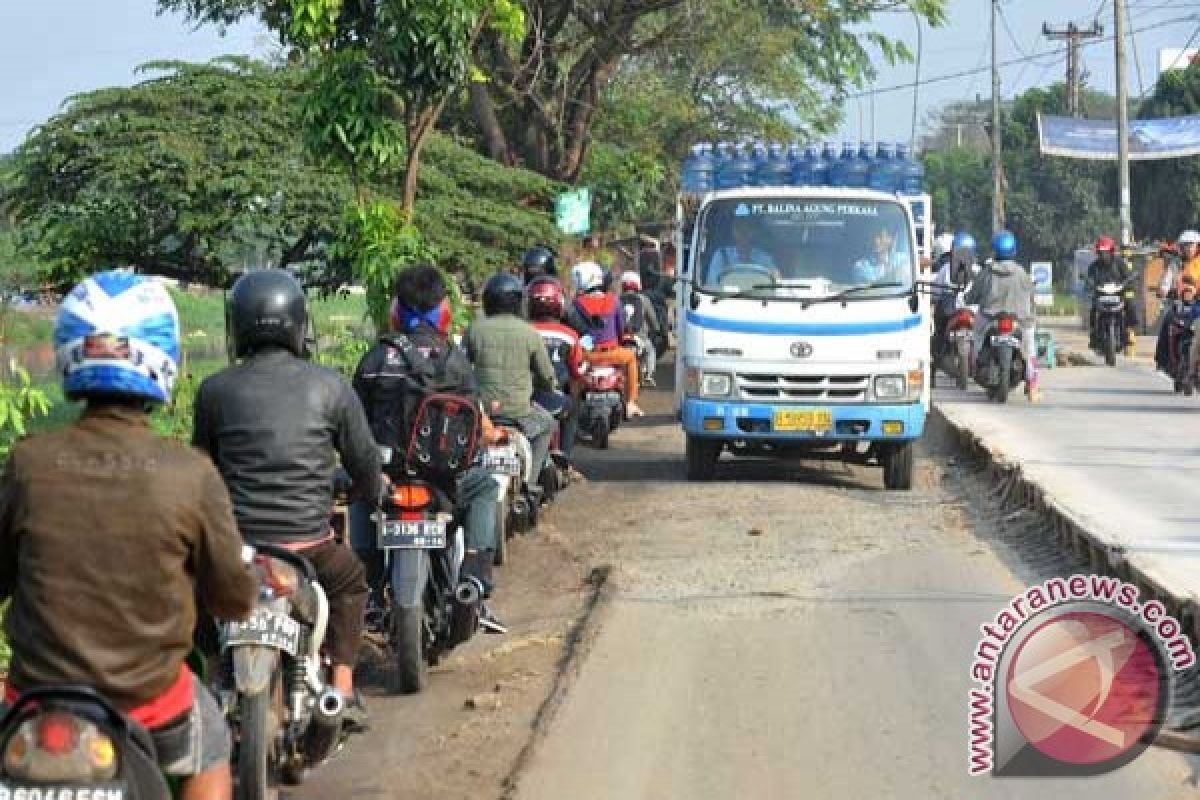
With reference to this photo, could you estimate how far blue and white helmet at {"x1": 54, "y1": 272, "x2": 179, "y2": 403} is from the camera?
432 centimetres

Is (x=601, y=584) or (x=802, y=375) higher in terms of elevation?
(x=802, y=375)

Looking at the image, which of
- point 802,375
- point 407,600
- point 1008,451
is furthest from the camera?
point 1008,451

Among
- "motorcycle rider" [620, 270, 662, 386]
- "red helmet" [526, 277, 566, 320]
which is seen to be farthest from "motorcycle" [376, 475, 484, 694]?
"motorcycle rider" [620, 270, 662, 386]

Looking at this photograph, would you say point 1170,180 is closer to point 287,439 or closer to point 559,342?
point 559,342

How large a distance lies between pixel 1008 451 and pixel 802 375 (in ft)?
7.74

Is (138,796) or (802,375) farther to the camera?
(802,375)

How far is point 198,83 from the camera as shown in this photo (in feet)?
80.7

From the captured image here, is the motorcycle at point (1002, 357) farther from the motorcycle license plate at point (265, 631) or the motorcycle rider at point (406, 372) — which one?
the motorcycle license plate at point (265, 631)

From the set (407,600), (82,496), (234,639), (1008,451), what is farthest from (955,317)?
(82,496)

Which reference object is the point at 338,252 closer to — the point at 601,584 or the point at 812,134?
the point at 601,584

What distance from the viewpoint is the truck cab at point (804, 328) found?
1471cm

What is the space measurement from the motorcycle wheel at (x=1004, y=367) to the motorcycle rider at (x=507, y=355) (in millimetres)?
10577

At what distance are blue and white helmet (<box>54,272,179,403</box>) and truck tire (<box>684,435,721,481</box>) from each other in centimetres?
1095

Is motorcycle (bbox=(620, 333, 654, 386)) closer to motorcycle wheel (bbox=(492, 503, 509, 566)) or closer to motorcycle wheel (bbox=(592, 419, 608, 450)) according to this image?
motorcycle wheel (bbox=(592, 419, 608, 450))
